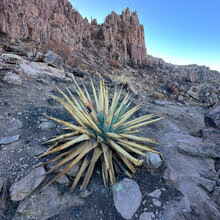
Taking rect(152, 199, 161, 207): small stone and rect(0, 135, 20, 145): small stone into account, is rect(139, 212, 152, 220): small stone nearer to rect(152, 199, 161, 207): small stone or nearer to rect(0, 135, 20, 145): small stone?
rect(152, 199, 161, 207): small stone

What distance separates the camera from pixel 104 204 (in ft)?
4.11

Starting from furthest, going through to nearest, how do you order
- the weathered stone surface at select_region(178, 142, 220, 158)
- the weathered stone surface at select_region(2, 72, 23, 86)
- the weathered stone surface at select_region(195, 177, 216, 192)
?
the weathered stone surface at select_region(2, 72, 23, 86) → the weathered stone surface at select_region(178, 142, 220, 158) → the weathered stone surface at select_region(195, 177, 216, 192)

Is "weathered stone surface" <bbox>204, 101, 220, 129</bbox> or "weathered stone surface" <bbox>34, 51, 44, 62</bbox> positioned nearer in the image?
"weathered stone surface" <bbox>204, 101, 220, 129</bbox>

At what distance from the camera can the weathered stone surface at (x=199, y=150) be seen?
7.23 ft

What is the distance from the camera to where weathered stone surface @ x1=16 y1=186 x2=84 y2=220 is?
1086mm

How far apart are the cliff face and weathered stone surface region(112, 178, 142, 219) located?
875cm

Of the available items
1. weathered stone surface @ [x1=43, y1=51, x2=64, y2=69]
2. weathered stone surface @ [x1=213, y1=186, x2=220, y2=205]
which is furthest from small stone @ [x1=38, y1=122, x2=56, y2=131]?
weathered stone surface @ [x1=43, y1=51, x2=64, y2=69]

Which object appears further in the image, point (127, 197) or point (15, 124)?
point (15, 124)

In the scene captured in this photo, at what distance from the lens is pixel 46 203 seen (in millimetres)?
1164

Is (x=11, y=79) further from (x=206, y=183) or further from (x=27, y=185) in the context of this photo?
(x=206, y=183)

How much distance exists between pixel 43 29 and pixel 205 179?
12768mm

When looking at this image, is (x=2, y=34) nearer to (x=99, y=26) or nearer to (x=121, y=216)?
(x=121, y=216)

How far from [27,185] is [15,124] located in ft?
3.84

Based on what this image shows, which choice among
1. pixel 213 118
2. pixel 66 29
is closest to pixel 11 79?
pixel 213 118
